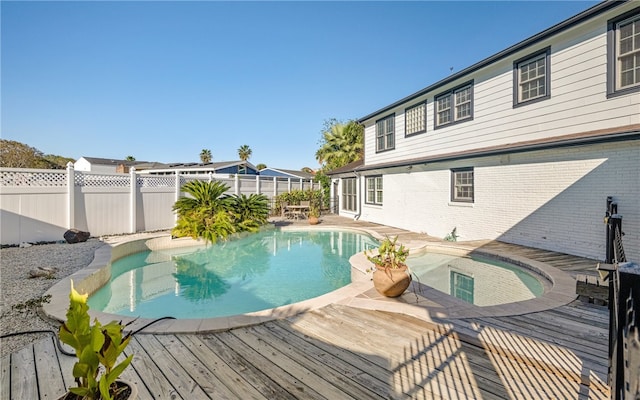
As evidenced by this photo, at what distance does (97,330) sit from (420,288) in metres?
4.30

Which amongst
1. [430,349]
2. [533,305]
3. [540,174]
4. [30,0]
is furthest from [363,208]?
[30,0]

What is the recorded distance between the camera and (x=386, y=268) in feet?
13.5

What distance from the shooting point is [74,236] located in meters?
8.05

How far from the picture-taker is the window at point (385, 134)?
42.5 ft

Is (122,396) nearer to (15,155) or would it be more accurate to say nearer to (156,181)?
(156,181)

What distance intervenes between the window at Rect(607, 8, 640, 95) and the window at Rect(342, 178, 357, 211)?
10.7m

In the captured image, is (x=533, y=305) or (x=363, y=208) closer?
(x=533, y=305)

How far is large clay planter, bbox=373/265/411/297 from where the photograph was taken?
160 inches

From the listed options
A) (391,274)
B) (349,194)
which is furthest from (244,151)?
(391,274)

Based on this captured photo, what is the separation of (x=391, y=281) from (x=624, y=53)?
7151 millimetres

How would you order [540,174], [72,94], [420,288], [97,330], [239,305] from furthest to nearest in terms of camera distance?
1. [72,94]
2. [540,174]
3. [239,305]
4. [420,288]
5. [97,330]

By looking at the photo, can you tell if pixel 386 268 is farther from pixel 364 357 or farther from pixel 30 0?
pixel 30 0

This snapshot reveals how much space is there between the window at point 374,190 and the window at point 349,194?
1.26 meters

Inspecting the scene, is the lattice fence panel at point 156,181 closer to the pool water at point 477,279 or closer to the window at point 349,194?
the window at point 349,194
